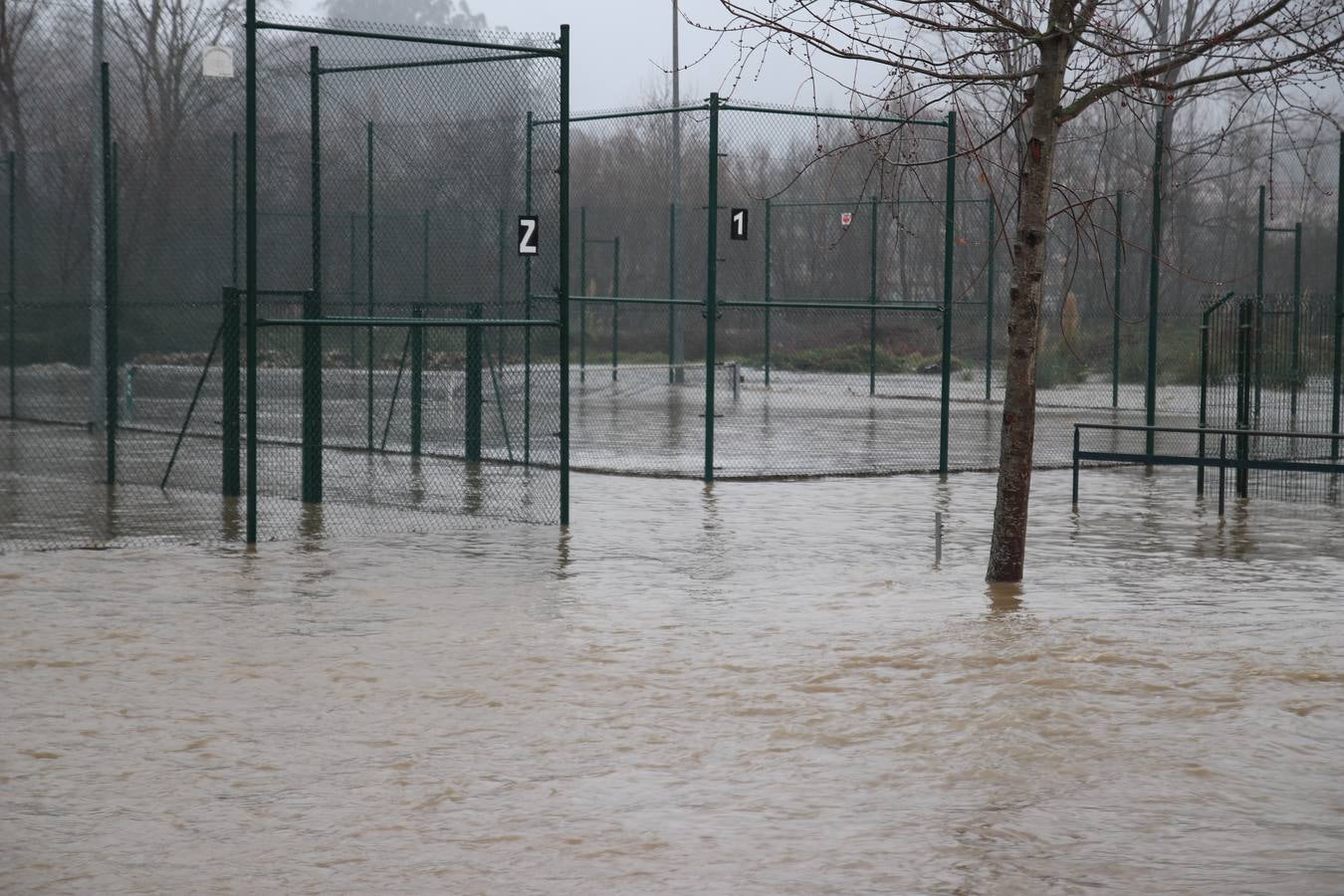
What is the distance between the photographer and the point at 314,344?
12.4 m

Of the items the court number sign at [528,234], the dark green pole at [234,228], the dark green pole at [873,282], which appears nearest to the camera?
the court number sign at [528,234]

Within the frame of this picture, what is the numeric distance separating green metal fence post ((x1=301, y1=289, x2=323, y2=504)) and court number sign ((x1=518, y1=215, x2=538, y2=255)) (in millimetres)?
1547

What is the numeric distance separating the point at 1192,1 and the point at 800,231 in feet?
38.5

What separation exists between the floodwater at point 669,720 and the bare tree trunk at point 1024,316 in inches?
13.9

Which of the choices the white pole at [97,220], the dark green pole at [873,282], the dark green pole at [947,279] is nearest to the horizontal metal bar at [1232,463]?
the dark green pole at [947,279]

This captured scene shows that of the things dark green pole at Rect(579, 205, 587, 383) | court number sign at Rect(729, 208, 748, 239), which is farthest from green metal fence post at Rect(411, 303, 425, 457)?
dark green pole at Rect(579, 205, 587, 383)

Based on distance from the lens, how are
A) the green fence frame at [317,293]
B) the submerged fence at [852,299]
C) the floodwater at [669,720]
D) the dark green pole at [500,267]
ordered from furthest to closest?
the submerged fence at [852,299], the dark green pole at [500,267], the green fence frame at [317,293], the floodwater at [669,720]

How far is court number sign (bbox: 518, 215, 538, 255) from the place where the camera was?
39.6 ft

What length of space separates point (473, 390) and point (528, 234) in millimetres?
2886

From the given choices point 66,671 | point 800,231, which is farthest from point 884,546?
point 800,231

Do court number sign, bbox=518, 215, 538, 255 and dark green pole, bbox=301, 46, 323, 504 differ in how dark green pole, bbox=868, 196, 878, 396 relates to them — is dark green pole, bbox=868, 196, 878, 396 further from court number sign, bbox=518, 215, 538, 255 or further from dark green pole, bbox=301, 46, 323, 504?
dark green pole, bbox=301, 46, 323, 504

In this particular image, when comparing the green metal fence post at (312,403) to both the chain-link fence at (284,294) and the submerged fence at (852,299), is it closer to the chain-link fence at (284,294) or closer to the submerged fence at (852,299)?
the chain-link fence at (284,294)

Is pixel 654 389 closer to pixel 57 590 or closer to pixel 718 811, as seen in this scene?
pixel 57 590

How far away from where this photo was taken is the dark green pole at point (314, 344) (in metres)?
12.3
